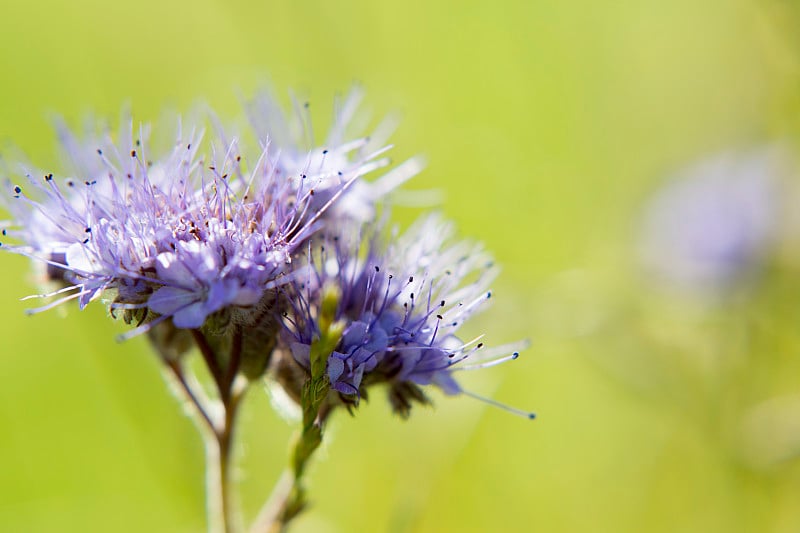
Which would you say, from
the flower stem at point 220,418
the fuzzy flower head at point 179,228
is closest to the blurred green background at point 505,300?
the flower stem at point 220,418

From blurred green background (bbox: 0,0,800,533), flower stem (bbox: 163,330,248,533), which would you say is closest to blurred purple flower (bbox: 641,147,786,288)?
blurred green background (bbox: 0,0,800,533)

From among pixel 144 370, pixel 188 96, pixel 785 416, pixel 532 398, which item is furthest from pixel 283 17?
pixel 785 416

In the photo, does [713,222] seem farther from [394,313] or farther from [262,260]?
[262,260]

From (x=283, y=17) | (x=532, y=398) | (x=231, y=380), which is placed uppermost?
(x=283, y=17)

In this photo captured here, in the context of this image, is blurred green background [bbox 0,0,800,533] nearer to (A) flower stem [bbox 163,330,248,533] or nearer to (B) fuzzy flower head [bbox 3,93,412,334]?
(A) flower stem [bbox 163,330,248,533]

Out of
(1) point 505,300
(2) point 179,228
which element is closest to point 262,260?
(2) point 179,228

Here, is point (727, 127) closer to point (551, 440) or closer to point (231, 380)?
point (551, 440)
